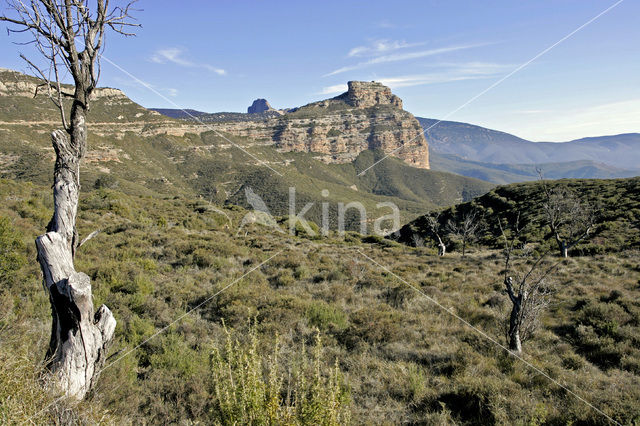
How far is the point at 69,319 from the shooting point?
2.96 m

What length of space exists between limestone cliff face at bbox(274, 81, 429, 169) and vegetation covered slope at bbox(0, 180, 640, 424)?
425 feet

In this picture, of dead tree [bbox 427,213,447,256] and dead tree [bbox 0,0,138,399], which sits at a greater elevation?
dead tree [bbox 0,0,138,399]

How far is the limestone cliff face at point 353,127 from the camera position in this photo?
480ft

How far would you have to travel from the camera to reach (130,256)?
1008cm

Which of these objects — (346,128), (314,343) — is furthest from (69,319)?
(346,128)

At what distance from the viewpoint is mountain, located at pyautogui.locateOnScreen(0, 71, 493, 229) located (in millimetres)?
53219

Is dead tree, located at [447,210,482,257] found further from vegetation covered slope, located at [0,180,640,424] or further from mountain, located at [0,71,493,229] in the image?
mountain, located at [0,71,493,229]

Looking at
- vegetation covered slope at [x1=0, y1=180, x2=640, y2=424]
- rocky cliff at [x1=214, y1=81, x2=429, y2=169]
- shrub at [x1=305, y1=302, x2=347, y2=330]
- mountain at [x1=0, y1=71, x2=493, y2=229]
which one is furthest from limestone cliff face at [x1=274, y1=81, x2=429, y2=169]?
shrub at [x1=305, y1=302, x2=347, y2=330]

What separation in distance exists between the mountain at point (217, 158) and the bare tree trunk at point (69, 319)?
12101 mm

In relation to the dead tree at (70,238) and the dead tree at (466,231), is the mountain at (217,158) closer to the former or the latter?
the dead tree at (70,238)

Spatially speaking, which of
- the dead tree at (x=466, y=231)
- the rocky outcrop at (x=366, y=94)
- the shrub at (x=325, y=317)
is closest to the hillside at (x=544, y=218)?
the dead tree at (x=466, y=231)

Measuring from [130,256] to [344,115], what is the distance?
6501 inches

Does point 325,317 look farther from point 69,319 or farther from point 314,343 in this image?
point 69,319

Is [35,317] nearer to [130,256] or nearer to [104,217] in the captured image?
[130,256]
